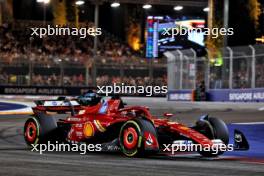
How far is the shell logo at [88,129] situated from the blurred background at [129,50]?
18.5 meters

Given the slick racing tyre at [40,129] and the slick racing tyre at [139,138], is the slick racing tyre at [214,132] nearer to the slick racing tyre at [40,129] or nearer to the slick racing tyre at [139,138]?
the slick racing tyre at [139,138]

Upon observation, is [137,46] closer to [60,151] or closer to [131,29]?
[131,29]

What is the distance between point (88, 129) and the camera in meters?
11.4

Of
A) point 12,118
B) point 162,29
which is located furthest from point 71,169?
point 162,29

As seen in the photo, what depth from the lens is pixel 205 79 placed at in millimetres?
34344

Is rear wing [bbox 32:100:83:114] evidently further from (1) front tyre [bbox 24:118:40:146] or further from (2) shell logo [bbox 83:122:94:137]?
(2) shell logo [bbox 83:122:94:137]

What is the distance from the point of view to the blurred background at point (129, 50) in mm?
32906

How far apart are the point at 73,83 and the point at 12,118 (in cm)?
1859

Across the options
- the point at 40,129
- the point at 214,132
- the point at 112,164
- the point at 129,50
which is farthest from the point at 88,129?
the point at 129,50

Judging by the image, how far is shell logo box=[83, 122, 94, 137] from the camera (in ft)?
37.2

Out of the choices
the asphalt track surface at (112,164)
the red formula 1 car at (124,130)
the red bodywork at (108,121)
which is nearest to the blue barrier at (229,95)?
the red formula 1 car at (124,130)

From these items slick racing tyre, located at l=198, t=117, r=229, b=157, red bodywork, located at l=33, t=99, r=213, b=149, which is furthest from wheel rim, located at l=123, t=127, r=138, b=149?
slick racing tyre, located at l=198, t=117, r=229, b=157

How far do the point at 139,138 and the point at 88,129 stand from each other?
155 cm

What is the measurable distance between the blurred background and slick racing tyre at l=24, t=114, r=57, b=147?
1812cm
